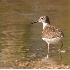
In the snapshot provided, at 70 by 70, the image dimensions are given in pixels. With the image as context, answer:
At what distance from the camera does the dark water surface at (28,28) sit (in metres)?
11.3

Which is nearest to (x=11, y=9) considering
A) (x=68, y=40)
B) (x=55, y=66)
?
(x=68, y=40)

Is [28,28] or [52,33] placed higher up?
[28,28]

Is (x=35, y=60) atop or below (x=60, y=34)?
below

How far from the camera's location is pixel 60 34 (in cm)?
1174

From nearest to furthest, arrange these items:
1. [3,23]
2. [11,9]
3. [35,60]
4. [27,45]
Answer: [35,60] → [27,45] → [3,23] → [11,9]

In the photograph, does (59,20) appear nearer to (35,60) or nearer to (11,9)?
(11,9)

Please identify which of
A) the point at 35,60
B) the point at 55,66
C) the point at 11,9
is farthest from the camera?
the point at 11,9

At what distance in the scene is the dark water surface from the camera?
37.2ft

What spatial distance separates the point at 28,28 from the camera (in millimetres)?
15859

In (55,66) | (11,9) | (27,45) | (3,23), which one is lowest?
(55,66)

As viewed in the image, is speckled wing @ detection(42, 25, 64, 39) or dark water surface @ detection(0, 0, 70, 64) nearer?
dark water surface @ detection(0, 0, 70, 64)

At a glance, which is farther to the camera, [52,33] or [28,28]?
[28,28]

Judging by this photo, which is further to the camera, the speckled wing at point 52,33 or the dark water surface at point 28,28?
the speckled wing at point 52,33

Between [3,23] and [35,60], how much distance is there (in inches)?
272
